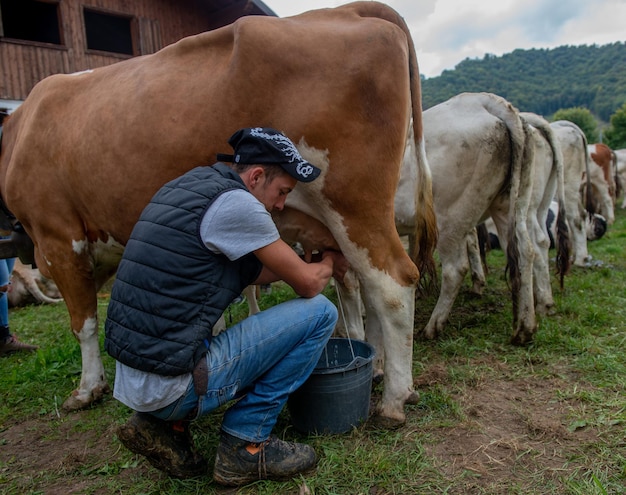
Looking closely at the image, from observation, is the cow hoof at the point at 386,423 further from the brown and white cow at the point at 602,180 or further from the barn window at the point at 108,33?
the barn window at the point at 108,33

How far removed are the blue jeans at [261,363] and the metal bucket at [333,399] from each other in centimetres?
21

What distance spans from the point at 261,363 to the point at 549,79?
109 meters

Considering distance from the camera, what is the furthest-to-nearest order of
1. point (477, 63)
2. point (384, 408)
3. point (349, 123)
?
point (477, 63), point (384, 408), point (349, 123)

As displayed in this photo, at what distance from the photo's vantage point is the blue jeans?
7.14ft

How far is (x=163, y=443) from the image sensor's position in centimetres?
230

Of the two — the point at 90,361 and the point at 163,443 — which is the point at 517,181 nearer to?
the point at 163,443

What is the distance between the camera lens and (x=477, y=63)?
307 ft

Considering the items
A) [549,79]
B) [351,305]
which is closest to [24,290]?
[351,305]

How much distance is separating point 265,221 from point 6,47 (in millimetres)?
11608

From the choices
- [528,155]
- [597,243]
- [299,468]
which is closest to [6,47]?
[528,155]

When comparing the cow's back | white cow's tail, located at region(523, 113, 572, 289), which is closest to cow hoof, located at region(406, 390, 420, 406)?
the cow's back

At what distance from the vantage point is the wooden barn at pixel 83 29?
10.8m

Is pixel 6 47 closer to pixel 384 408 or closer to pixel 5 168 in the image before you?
pixel 5 168

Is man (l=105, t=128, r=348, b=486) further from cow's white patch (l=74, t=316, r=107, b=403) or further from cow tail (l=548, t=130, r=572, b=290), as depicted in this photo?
cow tail (l=548, t=130, r=572, b=290)
